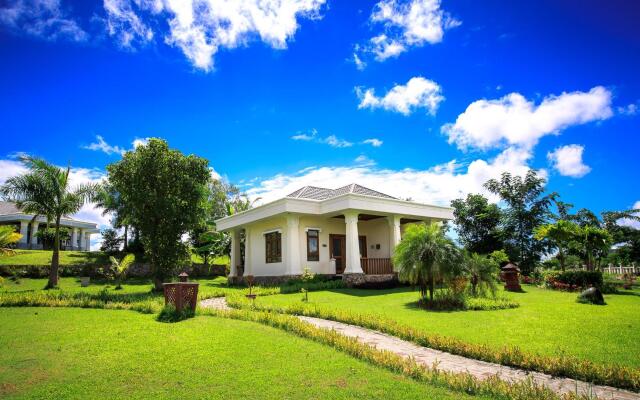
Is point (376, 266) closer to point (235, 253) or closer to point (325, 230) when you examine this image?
point (325, 230)

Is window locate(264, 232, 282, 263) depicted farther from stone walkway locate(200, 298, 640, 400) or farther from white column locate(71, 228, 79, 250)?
white column locate(71, 228, 79, 250)

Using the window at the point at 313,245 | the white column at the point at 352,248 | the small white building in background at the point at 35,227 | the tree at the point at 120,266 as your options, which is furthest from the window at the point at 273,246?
the small white building in background at the point at 35,227

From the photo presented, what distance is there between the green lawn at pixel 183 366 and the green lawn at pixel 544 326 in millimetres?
3041

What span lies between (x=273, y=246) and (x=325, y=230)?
314 cm

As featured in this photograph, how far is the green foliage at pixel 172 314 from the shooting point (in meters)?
9.96

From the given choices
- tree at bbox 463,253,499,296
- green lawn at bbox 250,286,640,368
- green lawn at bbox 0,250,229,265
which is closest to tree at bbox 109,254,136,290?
green lawn at bbox 0,250,229,265

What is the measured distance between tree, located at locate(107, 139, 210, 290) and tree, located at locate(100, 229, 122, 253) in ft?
61.3

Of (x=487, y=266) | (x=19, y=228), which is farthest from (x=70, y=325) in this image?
(x=19, y=228)

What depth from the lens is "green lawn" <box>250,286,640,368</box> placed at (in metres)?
6.87

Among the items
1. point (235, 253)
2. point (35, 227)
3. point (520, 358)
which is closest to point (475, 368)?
point (520, 358)

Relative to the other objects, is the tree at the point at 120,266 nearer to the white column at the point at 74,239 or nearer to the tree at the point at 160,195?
the tree at the point at 160,195

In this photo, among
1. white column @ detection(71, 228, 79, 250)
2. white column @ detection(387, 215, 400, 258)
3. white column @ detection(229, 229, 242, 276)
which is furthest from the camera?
white column @ detection(71, 228, 79, 250)

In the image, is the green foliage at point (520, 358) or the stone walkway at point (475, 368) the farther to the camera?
the green foliage at point (520, 358)

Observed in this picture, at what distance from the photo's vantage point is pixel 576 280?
64.0 feet
